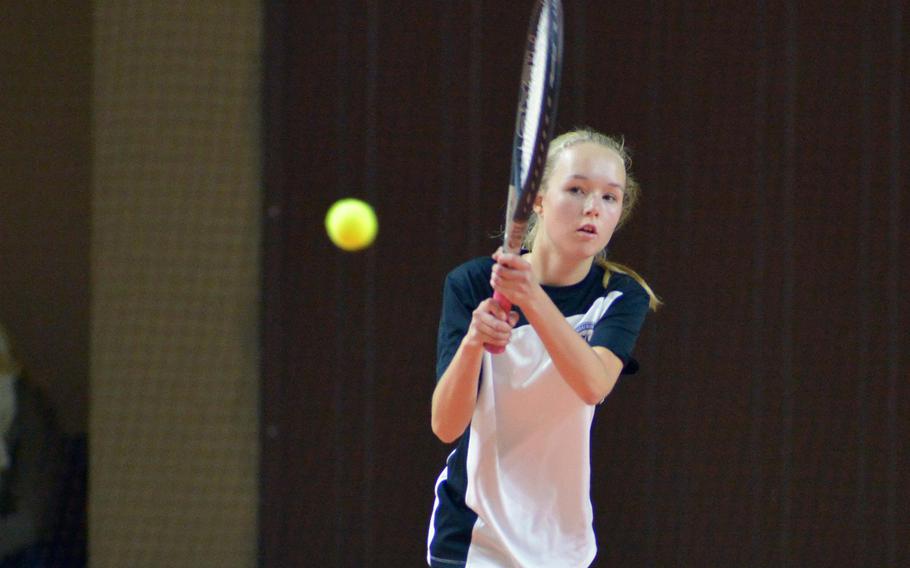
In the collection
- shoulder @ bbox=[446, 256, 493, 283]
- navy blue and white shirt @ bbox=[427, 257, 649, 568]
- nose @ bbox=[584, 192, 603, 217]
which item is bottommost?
navy blue and white shirt @ bbox=[427, 257, 649, 568]

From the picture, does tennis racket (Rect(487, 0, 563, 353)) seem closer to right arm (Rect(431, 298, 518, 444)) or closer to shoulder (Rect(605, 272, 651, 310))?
right arm (Rect(431, 298, 518, 444))

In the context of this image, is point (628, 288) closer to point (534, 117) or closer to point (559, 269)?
point (559, 269)

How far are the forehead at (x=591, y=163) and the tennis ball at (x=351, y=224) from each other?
5.34ft

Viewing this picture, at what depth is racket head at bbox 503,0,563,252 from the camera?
2.45 meters

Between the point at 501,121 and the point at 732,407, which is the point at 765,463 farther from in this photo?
the point at 501,121

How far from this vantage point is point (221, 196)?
4.82 m

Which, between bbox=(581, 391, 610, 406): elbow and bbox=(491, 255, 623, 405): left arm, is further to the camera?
bbox=(581, 391, 610, 406): elbow

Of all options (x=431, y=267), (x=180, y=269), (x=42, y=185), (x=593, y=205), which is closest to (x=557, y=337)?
(x=593, y=205)

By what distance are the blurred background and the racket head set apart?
1.90 metres

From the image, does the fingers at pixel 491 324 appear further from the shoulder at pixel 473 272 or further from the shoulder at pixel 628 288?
the shoulder at pixel 628 288

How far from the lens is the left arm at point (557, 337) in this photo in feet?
8.19

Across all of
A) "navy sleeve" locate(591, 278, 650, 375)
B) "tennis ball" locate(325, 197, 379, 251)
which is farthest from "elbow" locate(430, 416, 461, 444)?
"tennis ball" locate(325, 197, 379, 251)

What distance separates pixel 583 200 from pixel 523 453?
56 cm

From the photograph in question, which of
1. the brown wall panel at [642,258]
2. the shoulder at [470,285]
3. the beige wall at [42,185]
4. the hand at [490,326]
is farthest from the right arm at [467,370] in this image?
the beige wall at [42,185]
